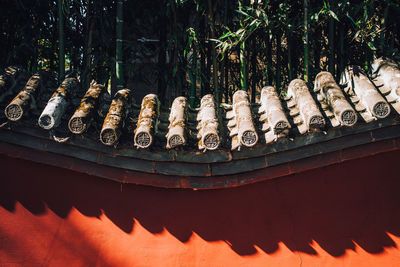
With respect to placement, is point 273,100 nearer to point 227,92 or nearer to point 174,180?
point 174,180

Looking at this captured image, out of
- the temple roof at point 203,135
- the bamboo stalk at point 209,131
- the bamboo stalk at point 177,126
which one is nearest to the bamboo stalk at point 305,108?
the temple roof at point 203,135

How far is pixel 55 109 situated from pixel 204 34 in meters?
3.00

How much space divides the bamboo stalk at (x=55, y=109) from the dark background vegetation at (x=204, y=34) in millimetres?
1895

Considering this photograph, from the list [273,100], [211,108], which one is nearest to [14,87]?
[211,108]

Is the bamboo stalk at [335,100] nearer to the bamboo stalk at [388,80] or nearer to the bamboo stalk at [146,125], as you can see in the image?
the bamboo stalk at [388,80]

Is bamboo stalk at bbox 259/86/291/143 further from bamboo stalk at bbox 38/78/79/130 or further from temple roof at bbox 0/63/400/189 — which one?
bamboo stalk at bbox 38/78/79/130

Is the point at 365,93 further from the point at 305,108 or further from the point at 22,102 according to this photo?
the point at 22,102

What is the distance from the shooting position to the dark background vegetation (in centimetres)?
426

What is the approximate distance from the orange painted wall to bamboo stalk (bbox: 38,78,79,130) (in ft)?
1.80

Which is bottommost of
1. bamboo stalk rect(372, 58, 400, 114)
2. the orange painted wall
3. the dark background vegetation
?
the orange painted wall

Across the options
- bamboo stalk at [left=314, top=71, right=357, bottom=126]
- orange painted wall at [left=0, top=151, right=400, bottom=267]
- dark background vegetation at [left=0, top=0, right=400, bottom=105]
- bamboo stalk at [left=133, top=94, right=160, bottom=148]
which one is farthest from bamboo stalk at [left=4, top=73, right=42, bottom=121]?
bamboo stalk at [left=314, top=71, right=357, bottom=126]

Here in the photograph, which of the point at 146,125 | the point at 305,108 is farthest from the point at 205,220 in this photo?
the point at 305,108

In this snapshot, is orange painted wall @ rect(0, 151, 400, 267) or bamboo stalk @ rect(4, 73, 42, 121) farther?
orange painted wall @ rect(0, 151, 400, 267)

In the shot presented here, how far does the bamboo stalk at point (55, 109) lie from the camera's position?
2521mm
